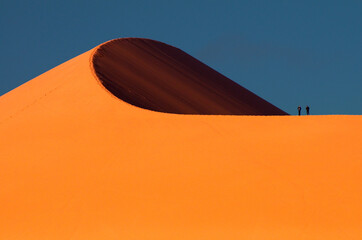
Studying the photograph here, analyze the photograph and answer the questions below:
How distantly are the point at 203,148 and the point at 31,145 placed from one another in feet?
17.2

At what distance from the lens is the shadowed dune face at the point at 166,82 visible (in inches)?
925

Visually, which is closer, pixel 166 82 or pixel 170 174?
pixel 170 174

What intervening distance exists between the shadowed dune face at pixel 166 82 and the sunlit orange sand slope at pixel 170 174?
2.43m

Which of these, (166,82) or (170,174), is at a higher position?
(166,82)

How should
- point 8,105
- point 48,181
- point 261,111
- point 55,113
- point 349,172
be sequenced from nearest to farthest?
point 349,172
point 48,181
point 55,113
point 8,105
point 261,111

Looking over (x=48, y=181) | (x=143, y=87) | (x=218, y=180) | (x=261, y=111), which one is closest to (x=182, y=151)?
(x=218, y=180)

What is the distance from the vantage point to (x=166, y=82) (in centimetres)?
2820

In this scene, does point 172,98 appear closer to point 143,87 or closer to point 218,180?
point 143,87

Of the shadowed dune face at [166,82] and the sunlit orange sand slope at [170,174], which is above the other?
the shadowed dune face at [166,82]

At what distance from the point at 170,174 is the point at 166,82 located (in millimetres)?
13576

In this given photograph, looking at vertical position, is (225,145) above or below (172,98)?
below

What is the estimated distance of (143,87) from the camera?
966 inches

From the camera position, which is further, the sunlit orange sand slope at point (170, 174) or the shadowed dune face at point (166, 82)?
the shadowed dune face at point (166, 82)

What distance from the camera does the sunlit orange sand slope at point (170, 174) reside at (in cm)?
1297
